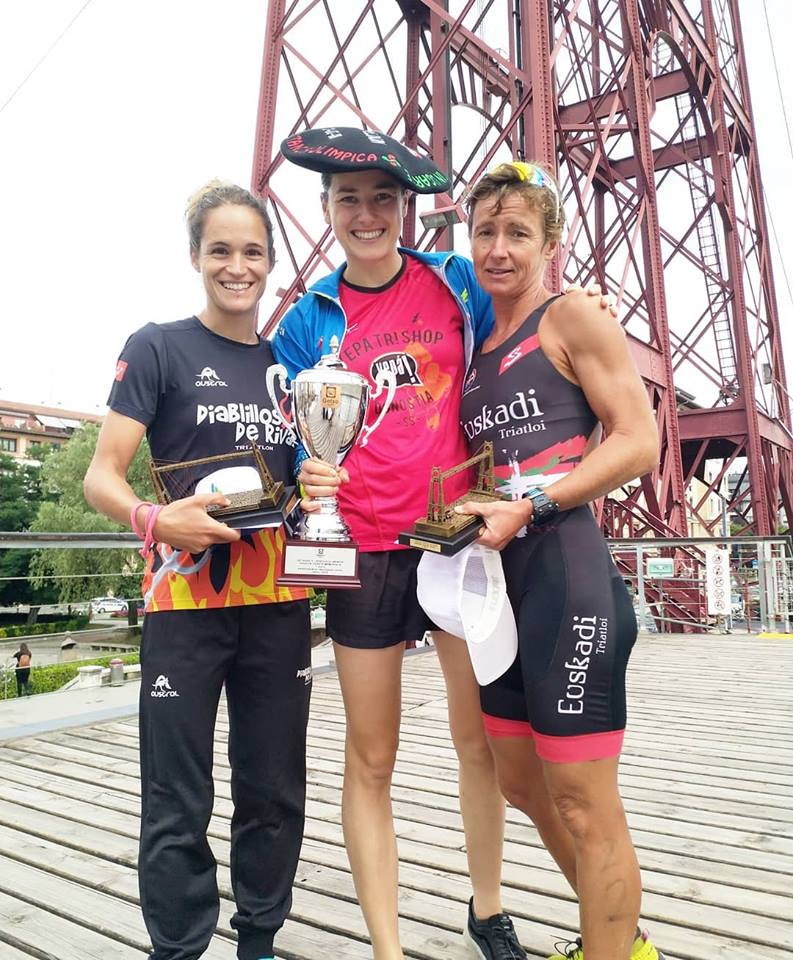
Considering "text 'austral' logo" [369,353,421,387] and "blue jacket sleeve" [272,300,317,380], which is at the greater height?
"blue jacket sleeve" [272,300,317,380]

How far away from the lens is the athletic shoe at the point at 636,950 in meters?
1.73

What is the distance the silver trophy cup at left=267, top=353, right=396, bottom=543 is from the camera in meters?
1.65

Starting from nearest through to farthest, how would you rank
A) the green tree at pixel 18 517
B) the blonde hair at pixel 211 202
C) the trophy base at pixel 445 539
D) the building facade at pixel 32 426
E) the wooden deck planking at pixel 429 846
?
the trophy base at pixel 445 539 → the blonde hair at pixel 211 202 → the wooden deck planking at pixel 429 846 → the green tree at pixel 18 517 → the building facade at pixel 32 426

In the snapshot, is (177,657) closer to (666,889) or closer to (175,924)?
(175,924)

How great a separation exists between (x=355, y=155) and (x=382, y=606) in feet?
3.45

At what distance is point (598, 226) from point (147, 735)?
632 inches

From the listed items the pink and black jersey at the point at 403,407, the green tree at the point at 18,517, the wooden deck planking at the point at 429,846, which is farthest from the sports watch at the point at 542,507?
the green tree at the point at 18,517

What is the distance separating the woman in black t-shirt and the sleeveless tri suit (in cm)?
53

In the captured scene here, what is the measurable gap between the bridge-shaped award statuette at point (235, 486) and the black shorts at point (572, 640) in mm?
552

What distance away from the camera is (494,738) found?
68.7 inches

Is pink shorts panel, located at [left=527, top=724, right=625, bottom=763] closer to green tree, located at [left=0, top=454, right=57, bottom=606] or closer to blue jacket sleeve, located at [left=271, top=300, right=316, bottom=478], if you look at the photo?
blue jacket sleeve, located at [left=271, top=300, right=316, bottom=478]

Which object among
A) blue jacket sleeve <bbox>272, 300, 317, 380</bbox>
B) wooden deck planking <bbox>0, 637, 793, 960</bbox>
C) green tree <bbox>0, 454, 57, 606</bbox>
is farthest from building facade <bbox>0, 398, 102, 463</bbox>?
blue jacket sleeve <bbox>272, 300, 317, 380</bbox>

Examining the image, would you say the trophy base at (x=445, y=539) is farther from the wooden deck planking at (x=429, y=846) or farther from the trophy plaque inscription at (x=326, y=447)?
the wooden deck planking at (x=429, y=846)

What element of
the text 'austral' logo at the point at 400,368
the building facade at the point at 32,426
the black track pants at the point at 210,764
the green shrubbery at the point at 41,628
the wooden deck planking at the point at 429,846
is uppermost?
the building facade at the point at 32,426
